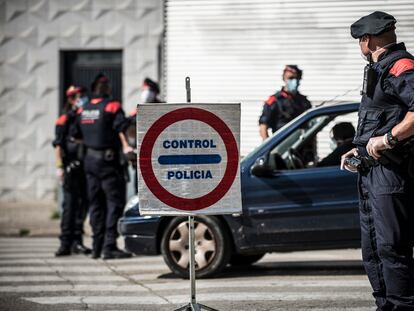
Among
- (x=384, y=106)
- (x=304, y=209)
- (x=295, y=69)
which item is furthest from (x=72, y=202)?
(x=384, y=106)

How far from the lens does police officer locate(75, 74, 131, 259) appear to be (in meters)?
12.7

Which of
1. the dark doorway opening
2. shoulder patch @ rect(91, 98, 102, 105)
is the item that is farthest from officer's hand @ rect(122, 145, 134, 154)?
the dark doorway opening

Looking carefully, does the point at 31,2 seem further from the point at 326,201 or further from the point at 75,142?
the point at 326,201

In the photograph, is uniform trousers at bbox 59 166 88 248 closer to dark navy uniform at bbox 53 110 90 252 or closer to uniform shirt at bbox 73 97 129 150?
dark navy uniform at bbox 53 110 90 252

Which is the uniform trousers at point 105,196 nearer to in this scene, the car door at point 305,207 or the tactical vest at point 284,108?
the tactical vest at point 284,108

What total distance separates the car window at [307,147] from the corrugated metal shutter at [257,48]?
3012 millimetres

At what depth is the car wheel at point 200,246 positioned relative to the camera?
33.5 ft

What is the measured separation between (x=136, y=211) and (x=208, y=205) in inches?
148

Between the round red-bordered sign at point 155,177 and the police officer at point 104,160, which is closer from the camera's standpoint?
the round red-bordered sign at point 155,177

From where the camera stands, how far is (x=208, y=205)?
23.0 feet

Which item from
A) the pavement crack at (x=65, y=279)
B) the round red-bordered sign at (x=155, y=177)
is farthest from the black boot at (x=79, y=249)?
the round red-bordered sign at (x=155, y=177)

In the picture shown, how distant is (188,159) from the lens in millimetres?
7012

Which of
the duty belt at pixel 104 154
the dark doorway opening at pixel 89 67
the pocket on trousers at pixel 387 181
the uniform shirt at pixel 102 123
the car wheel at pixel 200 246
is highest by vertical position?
the dark doorway opening at pixel 89 67

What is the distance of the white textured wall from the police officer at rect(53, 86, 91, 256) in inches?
281
